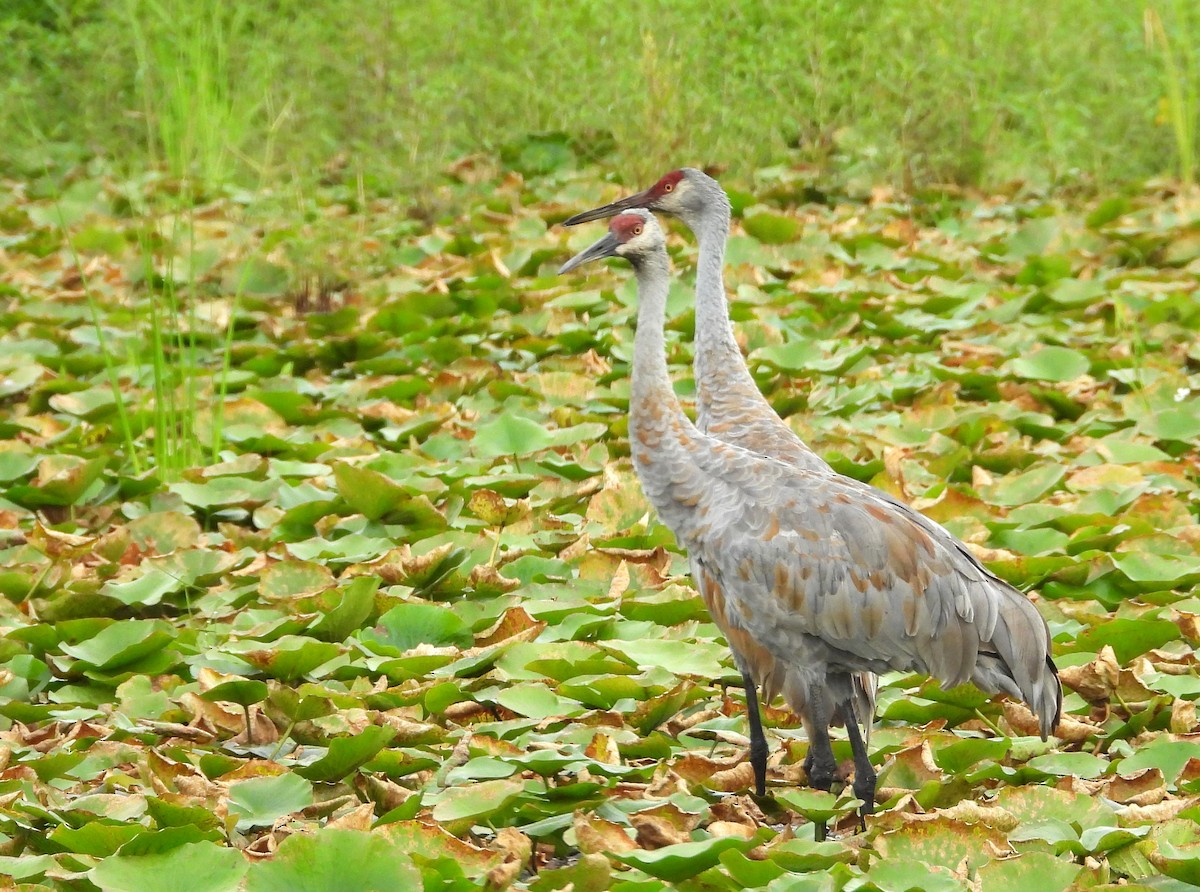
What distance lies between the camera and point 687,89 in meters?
9.03

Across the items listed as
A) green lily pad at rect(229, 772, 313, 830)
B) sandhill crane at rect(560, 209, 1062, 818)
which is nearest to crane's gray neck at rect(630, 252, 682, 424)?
sandhill crane at rect(560, 209, 1062, 818)

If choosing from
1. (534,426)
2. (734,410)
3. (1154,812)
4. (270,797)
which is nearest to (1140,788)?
(1154,812)

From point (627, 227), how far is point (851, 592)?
49.6 inches

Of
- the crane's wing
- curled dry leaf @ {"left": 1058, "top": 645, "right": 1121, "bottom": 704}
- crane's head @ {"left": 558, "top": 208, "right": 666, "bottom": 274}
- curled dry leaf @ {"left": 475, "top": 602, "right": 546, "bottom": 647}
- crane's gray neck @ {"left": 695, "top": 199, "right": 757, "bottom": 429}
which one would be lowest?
curled dry leaf @ {"left": 1058, "top": 645, "right": 1121, "bottom": 704}

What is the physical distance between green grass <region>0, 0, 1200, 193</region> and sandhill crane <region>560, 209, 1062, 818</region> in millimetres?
4699

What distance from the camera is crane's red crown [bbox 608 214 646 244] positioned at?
457 centimetres

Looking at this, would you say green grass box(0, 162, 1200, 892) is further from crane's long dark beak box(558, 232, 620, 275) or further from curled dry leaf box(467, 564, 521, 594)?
crane's long dark beak box(558, 232, 620, 275)

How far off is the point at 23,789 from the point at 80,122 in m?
7.96

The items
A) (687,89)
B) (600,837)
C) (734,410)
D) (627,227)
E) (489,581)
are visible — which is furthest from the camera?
(687,89)

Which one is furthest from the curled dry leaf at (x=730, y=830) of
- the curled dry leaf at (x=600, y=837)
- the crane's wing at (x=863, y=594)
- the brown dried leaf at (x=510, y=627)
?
the brown dried leaf at (x=510, y=627)

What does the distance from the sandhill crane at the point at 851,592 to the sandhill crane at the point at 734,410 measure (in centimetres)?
5

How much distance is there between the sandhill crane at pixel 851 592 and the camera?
12.6ft

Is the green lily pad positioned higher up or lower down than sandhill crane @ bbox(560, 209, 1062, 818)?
lower down

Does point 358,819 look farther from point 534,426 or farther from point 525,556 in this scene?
point 534,426
